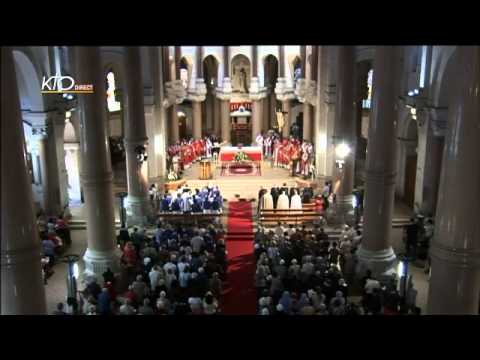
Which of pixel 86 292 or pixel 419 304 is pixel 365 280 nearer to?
pixel 419 304

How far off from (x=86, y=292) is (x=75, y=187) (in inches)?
492

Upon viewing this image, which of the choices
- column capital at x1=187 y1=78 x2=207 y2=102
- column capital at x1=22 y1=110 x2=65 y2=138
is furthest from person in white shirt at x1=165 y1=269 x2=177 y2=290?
column capital at x1=187 y1=78 x2=207 y2=102

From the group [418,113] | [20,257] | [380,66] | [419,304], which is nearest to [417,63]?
[418,113]

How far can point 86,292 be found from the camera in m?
14.4

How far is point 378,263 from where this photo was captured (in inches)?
642

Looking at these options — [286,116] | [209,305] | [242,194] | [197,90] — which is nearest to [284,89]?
[286,116]

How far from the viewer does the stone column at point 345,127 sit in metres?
20.9

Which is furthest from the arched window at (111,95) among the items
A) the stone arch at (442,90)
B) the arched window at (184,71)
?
the stone arch at (442,90)

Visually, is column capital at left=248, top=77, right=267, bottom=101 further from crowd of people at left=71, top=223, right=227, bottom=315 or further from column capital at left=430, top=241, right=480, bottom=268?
column capital at left=430, top=241, right=480, bottom=268

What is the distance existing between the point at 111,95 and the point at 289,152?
11.2m

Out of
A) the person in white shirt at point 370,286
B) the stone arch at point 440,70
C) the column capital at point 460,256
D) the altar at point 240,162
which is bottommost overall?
the person in white shirt at point 370,286

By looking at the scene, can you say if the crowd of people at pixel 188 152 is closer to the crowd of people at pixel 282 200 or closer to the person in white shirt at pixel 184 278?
the crowd of people at pixel 282 200

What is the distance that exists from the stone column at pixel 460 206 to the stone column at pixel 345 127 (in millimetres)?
11740

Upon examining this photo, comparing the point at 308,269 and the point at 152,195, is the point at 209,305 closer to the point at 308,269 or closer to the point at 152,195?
the point at 308,269
